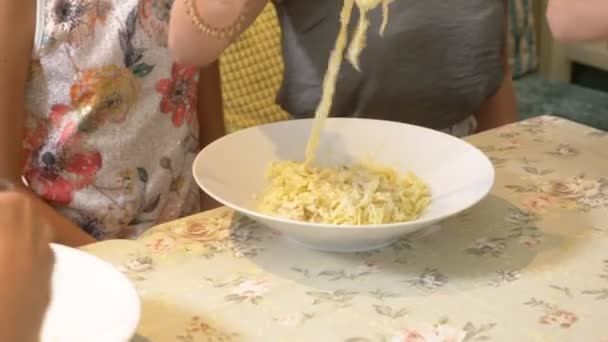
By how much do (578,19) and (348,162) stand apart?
33 centimetres

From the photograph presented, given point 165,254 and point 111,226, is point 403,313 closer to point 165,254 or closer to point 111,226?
point 165,254

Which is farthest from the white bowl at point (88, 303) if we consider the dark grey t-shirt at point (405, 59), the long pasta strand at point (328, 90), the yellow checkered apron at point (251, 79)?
the yellow checkered apron at point (251, 79)

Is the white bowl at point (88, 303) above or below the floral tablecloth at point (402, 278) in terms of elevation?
above

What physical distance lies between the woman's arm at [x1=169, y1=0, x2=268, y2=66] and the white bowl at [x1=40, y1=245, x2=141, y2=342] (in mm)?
366

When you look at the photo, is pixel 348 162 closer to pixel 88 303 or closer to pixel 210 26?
pixel 210 26

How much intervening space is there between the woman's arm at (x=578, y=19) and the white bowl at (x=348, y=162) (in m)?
0.20

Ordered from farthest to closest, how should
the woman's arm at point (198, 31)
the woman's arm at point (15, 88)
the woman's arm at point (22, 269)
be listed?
the woman's arm at point (15, 88) < the woman's arm at point (198, 31) < the woman's arm at point (22, 269)

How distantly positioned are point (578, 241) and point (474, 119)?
1.68ft

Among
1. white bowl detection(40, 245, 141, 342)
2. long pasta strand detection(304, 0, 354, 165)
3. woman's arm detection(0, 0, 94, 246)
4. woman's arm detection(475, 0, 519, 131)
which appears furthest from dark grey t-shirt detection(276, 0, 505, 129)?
white bowl detection(40, 245, 141, 342)

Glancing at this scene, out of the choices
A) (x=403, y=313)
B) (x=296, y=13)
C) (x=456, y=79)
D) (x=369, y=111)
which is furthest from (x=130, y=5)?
(x=403, y=313)

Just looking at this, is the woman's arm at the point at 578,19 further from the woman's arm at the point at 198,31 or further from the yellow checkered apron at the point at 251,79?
the yellow checkered apron at the point at 251,79

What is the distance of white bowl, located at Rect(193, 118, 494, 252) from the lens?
89 centimetres

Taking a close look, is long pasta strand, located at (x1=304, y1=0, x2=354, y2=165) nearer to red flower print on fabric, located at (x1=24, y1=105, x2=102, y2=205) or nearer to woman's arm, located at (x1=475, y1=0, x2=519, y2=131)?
red flower print on fabric, located at (x1=24, y1=105, x2=102, y2=205)

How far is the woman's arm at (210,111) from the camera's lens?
1.38 meters
